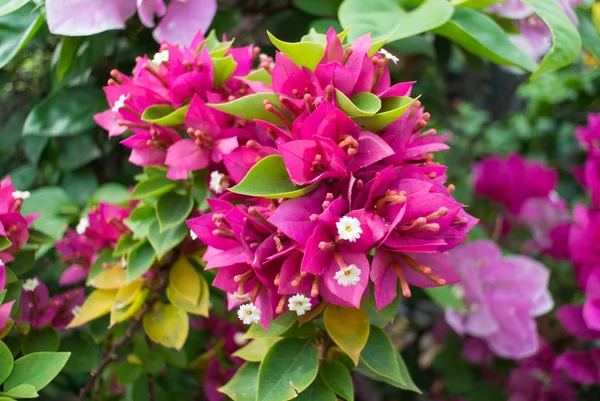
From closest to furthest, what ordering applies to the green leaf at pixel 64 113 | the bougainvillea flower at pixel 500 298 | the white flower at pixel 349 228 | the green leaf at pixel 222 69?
the white flower at pixel 349 228, the green leaf at pixel 222 69, the green leaf at pixel 64 113, the bougainvillea flower at pixel 500 298

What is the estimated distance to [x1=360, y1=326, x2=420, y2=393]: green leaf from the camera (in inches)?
17.2

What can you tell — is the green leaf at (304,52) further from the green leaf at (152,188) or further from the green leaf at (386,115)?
the green leaf at (152,188)

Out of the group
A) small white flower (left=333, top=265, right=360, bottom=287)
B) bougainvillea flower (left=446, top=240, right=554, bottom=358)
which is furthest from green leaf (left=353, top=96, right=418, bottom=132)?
bougainvillea flower (left=446, top=240, right=554, bottom=358)

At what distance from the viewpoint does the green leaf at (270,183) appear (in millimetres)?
384

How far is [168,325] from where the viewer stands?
52 cm

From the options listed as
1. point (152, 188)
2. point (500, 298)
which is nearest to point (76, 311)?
point (152, 188)

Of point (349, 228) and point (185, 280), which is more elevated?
point (349, 228)

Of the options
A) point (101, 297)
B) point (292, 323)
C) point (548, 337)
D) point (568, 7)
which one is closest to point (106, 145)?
point (101, 297)

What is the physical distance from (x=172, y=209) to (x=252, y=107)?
4.6 inches

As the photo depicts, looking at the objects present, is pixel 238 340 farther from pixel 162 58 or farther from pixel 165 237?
pixel 162 58

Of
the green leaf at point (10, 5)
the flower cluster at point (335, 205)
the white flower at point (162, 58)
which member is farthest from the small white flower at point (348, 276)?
the green leaf at point (10, 5)

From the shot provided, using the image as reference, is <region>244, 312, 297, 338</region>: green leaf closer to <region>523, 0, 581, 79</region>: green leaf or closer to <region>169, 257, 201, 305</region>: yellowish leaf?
<region>169, 257, 201, 305</region>: yellowish leaf

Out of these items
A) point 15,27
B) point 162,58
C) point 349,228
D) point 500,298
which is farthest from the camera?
point 500,298

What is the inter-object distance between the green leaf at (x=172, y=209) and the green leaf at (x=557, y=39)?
11.9 inches
